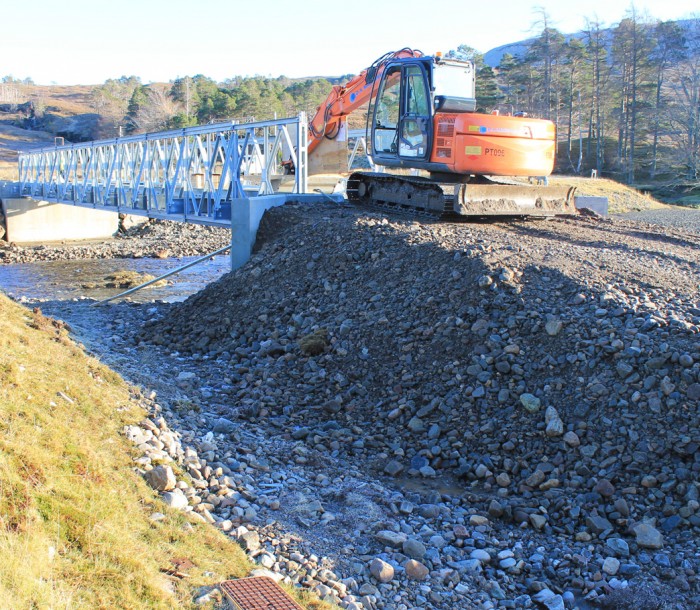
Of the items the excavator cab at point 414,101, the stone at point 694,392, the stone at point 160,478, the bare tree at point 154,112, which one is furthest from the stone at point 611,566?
the bare tree at point 154,112

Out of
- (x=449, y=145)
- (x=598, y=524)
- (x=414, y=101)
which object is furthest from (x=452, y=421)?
(x=414, y=101)

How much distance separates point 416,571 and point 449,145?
342 inches

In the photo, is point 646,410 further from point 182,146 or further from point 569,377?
point 182,146

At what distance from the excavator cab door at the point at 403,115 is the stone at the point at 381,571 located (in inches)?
353

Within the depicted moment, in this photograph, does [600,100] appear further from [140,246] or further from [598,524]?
[598,524]

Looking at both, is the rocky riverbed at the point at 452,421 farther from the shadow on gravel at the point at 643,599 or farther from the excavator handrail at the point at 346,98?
the excavator handrail at the point at 346,98

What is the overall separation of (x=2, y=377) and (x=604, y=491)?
5.21m

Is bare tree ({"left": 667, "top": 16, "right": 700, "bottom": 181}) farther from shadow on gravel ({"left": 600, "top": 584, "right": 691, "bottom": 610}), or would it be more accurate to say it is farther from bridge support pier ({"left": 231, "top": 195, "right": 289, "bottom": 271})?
shadow on gravel ({"left": 600, "top": 584, "right": 691, "bottom": 610})

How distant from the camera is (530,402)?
279 inches

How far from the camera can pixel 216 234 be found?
30.3 m

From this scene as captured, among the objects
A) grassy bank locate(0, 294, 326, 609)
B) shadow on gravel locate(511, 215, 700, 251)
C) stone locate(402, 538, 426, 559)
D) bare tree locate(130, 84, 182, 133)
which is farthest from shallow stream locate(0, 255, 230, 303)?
bare tree locate(130, 84, 182, 133)

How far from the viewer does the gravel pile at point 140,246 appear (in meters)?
25.3

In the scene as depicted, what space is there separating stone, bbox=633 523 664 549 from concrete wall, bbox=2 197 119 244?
2986cm

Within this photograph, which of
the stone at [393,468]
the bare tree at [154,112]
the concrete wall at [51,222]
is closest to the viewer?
the stone at [393,468]
